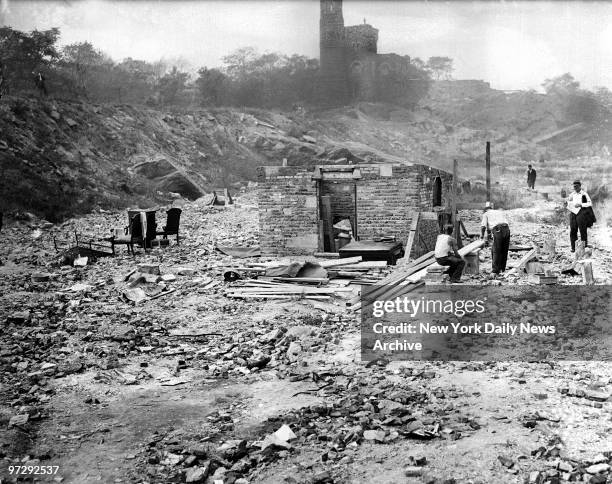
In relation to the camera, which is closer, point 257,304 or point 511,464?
point 511,464

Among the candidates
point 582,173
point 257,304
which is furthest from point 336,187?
point 582,173

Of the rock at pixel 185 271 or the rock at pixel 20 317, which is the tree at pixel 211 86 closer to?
the rock at pixel 185 271

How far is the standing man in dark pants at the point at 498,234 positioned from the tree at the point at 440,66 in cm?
7053

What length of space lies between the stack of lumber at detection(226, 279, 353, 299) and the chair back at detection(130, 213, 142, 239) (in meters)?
4.98

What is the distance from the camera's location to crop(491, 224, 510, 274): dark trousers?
10641mm

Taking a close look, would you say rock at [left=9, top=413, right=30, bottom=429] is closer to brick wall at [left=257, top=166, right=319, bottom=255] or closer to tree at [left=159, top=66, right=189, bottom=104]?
brick wall at [left=257, top=166, right=319, bottom=255]

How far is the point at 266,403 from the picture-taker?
6.15 meters

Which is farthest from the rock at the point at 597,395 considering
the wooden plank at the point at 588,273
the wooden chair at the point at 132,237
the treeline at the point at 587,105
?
the treeline at the point at 587,105

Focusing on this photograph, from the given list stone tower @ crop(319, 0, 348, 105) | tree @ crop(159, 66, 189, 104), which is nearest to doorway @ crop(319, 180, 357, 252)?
tree @ crop(159, 66, 189, 104)

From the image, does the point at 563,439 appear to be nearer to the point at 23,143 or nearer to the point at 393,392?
the point at 393,392

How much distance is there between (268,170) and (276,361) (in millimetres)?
7729

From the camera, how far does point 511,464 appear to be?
4.38 metres

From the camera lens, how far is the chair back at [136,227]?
15.0 meters

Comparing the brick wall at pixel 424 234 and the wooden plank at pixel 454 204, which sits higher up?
the wooden plank at pixel 454 204
